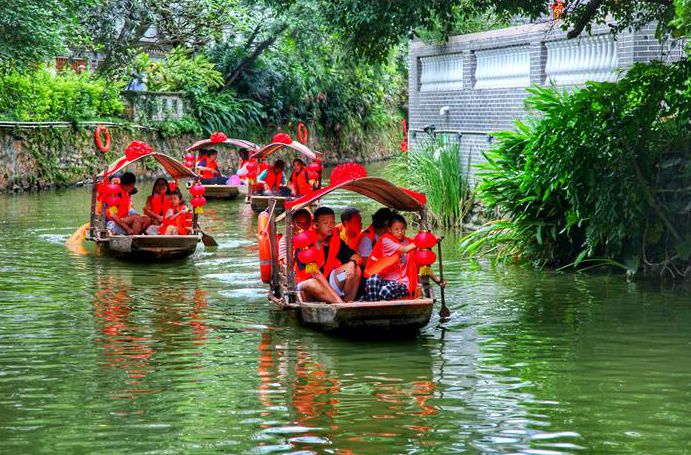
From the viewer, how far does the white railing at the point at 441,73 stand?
23.2m

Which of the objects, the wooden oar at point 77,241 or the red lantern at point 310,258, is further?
the wooden oar at point 77,241

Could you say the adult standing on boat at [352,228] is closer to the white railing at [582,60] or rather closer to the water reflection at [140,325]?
the water reflection at [140,325]

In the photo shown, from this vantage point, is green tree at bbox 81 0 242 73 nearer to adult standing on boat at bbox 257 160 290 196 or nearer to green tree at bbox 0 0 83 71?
green tree at bbox 0 0 83 71

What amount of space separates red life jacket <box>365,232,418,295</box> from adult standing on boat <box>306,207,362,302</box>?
5.8 inches

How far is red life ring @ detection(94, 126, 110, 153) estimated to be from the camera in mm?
34231

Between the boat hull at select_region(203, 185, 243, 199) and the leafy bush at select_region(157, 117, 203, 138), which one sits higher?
the leafy bush at select_region(157, 117, 203, 138)

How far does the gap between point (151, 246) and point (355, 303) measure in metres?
6.89

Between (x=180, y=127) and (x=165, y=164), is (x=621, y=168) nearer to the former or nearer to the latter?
(x=165, y=164)

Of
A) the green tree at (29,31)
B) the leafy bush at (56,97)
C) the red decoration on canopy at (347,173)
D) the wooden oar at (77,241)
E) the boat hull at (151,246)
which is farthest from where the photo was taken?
the leafy bush at (56,97)

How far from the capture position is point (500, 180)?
53.5 feet

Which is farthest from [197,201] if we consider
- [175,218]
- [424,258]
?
[424,258]

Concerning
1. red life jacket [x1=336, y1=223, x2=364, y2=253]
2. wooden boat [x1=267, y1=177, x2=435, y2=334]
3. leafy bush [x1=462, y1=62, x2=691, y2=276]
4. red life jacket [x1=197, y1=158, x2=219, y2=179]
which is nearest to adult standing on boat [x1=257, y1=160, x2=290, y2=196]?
red life jacket [x1=197, y1=158, x2=219, y2=179]

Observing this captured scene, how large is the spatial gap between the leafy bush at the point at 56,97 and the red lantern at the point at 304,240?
20.8m

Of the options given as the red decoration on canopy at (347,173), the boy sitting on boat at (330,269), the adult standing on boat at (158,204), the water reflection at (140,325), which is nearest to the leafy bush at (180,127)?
the adult standing on boat at (158,204)
